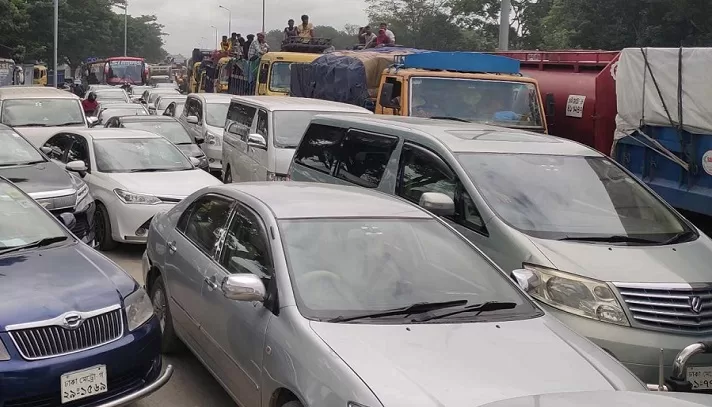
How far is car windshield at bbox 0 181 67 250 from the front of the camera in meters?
5.51

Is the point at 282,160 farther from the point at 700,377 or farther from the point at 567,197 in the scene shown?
the point at 700,377

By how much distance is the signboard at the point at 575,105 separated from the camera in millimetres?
10898

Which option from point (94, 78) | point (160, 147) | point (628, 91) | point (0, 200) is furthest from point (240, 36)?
point (94, 78)

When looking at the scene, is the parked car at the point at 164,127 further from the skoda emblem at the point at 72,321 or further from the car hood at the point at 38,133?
the skoda emblem at the point at 72,321

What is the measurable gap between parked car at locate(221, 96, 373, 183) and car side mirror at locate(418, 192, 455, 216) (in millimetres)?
4416

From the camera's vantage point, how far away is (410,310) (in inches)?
159

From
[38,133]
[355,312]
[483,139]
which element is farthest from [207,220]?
[38,133]

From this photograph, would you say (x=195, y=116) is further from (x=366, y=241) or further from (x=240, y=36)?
(x=366, y=241)

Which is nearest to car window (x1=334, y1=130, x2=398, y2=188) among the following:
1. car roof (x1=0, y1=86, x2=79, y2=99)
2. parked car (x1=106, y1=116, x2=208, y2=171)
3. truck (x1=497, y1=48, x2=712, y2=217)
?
truck (x1=497, y1=48, x2=712, y2=217)

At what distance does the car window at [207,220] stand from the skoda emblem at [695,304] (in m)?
2.97

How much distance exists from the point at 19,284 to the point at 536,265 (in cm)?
315

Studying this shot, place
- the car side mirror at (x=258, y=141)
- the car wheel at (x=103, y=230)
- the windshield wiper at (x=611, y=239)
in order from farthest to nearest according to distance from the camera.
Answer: the car side mirror at (x=258, y=141) → the car wheel at (x=103, y=230) → the windshield wiper at (x=611, y=239)

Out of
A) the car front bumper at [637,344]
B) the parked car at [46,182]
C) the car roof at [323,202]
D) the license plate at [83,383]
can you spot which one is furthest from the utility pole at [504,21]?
the license plate at [83,383]

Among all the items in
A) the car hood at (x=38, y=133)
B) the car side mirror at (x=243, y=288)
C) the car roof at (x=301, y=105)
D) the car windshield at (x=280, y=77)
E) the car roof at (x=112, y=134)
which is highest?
the car windshield at (x=280, y=77)
